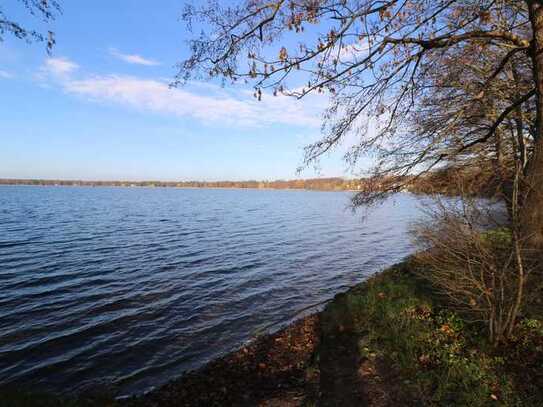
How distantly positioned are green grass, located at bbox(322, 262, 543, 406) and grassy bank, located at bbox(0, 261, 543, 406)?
0.04 feet

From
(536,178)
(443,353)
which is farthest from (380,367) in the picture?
→ (536,178)

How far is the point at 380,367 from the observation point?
5.63 meters

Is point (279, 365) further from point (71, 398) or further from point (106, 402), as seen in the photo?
point (71, 398)

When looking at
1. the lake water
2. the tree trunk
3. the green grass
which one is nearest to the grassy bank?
the green grass

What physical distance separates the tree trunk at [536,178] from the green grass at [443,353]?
1620 mm

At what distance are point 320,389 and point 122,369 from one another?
16.4 feet

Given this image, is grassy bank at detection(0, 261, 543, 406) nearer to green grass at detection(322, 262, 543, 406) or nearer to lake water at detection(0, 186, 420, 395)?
green grass at detection(322, 262, 543, 406)

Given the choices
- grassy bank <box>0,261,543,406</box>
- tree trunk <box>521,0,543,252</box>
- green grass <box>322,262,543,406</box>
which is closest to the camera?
green grass <box>322,262,543,406</box>

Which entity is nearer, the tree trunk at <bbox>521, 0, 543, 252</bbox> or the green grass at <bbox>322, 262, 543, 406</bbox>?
the green grass at <bbox>322, 262, 543, 406</bbox>

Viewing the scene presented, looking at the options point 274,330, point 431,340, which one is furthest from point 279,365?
point 431,340

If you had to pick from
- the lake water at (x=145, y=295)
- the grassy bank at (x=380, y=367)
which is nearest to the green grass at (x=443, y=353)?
the grassy bank at (x=380, y=367)

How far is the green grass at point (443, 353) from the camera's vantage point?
14.5ft

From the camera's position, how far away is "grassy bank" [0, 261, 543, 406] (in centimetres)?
462

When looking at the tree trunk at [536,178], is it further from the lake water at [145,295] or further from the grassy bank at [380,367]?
the lake water at [145,295]
